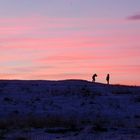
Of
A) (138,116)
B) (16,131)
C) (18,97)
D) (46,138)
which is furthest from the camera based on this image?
(18,97)

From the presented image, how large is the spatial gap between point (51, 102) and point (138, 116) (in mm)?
6864

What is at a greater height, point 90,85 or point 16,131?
point 90,85

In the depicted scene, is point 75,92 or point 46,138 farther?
point 75,92

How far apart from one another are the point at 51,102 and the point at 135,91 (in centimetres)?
966

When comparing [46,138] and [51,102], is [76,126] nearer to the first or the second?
[46,138]

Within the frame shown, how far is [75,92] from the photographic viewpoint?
45.7 m

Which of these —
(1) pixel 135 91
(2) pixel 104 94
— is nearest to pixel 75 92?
(2) pixel 104 94

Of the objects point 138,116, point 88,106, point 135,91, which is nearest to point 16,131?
point 138,116

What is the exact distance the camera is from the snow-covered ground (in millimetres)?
27734

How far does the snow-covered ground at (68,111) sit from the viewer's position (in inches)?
1092

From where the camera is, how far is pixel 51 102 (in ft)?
137

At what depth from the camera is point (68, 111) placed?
3928 centimetres

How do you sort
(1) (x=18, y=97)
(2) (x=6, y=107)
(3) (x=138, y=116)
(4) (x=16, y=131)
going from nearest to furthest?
(4) (x=16, y=131)
(3) (x=138, y=116)
(2) (x=6, y=107)
(1) (x=18, y=97)

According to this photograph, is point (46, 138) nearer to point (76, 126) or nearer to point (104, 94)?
point (76, 126)
